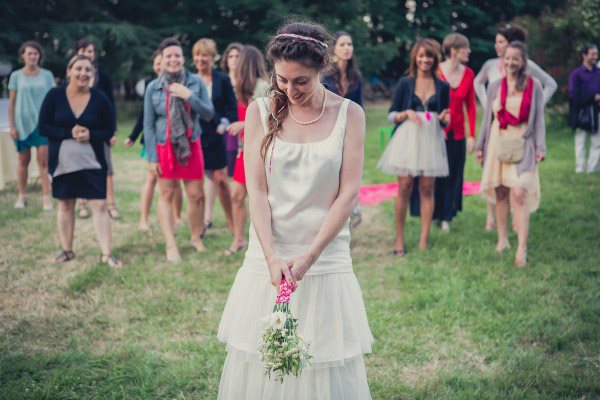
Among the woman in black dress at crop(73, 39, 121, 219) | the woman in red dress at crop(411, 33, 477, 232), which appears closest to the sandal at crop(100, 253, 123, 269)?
the woman in black dress at crop(73, 39, 121, 219)

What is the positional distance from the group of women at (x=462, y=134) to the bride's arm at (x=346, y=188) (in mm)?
3888

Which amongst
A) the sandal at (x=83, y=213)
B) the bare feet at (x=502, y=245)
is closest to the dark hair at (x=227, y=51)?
the sandal at (x=83, y=213)

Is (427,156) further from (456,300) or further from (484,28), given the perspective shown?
(484,28)

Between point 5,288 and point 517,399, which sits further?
point 5,288

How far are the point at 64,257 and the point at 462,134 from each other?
4833mm

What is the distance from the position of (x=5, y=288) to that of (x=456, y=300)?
4.10 meters

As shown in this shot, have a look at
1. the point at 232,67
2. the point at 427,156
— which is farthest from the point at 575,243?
the point at 232,67

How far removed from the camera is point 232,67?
7.91 metres

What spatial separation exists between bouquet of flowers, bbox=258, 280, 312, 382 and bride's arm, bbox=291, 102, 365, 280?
0.73ft

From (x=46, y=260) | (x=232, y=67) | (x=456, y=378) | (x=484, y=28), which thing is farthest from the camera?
(x=484, y=28)

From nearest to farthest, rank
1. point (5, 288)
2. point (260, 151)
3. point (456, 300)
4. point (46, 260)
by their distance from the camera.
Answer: point (260, 151)
point (456, 300)
point (5, 288)
point (46, 260)

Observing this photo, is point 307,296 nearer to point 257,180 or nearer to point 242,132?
point 257,180

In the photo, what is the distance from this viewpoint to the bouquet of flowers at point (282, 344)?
2.65 meters

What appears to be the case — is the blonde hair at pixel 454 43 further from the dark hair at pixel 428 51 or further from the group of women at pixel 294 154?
the dark hair at pixel 428 51
